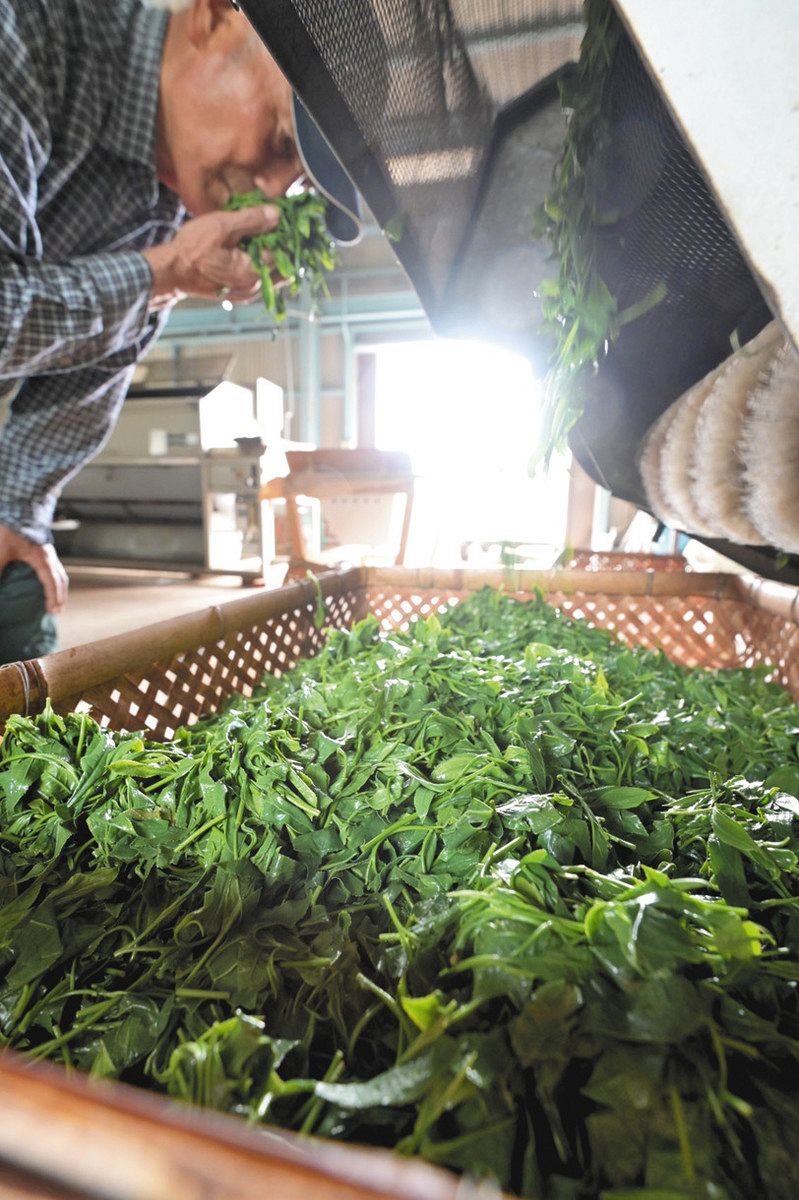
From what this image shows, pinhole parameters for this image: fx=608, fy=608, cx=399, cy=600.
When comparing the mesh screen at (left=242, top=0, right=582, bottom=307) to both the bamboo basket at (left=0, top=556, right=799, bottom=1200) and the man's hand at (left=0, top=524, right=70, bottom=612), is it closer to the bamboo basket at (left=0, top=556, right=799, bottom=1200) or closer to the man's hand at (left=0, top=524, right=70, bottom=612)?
the bamboo basket at (left=0, top=556, right=799, bottom=1200)

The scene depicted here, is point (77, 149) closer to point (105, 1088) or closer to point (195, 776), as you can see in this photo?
point (195, 776)

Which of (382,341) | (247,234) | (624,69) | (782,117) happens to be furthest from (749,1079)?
(382,341)

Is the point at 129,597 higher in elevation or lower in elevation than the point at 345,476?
lower

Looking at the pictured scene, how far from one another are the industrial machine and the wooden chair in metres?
0.71

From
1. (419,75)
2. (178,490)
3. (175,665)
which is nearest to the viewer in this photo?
(419,75)

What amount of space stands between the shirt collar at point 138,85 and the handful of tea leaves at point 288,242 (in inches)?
10.8

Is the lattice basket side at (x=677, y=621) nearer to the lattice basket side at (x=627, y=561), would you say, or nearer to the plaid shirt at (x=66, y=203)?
the lattice basket side at (x=627, y=561)

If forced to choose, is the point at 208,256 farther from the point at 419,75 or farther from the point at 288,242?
the point at 419,75

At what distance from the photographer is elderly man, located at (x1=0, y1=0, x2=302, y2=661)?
1.36 metres

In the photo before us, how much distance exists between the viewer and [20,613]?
1868 millimetres

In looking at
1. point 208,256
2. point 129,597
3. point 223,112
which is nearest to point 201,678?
point 208,256

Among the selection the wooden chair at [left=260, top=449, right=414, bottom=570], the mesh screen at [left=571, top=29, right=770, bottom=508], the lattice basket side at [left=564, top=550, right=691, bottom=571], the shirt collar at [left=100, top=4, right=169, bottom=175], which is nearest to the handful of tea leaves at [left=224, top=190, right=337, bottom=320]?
the shirt collar at [left=100, top=4, right=169, bottom=175]

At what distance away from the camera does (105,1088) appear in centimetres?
30

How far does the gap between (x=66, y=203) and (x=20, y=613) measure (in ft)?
3.78
